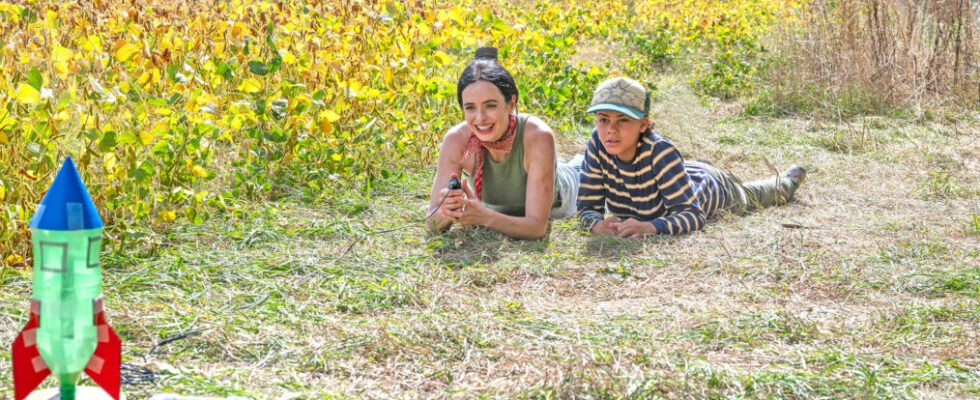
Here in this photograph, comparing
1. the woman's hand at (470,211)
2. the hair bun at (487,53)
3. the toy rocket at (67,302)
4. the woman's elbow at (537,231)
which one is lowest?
the woman's elbow at (537,231)

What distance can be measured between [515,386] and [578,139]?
13.2 ft

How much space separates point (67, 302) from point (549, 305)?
1813 millimetres

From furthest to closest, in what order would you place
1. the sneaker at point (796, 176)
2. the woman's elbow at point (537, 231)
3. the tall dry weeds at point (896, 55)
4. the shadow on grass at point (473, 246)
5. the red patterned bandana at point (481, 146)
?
the tall dry weeds at point (896, 55)
the sneaker at point (796, 176)
the red patterned bandana at point (481, 146)
the woman's elbow at point (537, 231)
the shadow on grass at point (473, 246)

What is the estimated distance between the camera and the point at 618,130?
13.6 feet

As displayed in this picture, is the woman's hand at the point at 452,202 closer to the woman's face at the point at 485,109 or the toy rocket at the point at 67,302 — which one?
the woman's face at the point at 485,109

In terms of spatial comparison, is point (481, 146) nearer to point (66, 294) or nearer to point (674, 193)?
point (674, 193)

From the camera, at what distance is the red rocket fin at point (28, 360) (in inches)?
68.1

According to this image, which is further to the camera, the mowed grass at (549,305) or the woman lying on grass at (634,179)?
the woman lying on grass at (634,179)

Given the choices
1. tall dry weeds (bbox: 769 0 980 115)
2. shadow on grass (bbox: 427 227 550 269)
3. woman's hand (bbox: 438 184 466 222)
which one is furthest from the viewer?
tall dry weeds (bbox: 769 0 980 115)

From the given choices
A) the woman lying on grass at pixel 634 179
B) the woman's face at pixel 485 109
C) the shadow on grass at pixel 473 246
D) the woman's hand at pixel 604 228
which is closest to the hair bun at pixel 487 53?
the woman's face at pixel 485 109

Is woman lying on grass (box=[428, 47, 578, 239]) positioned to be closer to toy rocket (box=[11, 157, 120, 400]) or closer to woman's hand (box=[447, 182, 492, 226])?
woman's hand (box=[447, 182, 492, 226])

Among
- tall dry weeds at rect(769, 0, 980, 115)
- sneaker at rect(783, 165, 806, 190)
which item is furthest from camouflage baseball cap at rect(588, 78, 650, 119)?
tall dry weeds at rect(769, 0, 980, 115)

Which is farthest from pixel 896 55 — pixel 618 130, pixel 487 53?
pixel 487 53

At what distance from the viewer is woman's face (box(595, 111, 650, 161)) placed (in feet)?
13.6
